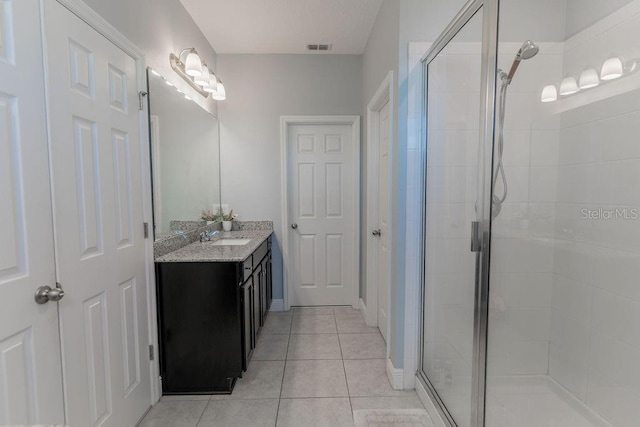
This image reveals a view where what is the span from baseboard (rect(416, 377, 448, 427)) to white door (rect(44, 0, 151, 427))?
1679 mm

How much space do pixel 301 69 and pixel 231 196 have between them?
1557 mm

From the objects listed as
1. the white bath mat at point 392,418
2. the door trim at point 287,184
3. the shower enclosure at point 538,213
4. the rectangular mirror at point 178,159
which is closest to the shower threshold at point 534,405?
the shower enclosure at point 538,213

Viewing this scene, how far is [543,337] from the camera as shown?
172 cm

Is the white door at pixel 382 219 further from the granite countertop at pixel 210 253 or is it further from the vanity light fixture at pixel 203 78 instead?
the vanity light fixture at pixel 203 78

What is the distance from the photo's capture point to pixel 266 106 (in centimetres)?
328

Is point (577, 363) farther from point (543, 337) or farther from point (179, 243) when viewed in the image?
point (179, 243)

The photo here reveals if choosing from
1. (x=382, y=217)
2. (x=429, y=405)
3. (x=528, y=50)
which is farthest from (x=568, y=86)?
(x=429, y=405)

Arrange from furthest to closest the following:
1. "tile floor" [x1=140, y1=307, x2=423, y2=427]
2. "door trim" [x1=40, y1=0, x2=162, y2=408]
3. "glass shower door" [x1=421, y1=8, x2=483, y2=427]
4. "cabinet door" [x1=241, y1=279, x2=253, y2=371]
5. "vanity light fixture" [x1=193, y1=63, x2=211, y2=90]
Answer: "vanity light fixture" [x1=193, y1=63, x2=211, y2=90], "cabinet door" [x1=241, y1=279, x2=253, y2=371], "tile floor" [x1=140, y1=307, x2=423, y2=427], "door trim" [x1=40, y1=0, x2=162, y2=408], "glass shower door" [x1=421, y1=8, x2=483, y2=427]

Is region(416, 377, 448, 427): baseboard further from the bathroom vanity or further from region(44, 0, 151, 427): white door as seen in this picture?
region(44, 0, 151, 427): white door

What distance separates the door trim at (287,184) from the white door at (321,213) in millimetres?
38

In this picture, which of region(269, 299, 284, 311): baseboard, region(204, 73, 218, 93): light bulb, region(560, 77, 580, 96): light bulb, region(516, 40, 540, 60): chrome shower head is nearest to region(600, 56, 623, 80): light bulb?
region(560, 77, 580, 96): light bulb

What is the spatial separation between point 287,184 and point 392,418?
7.61ft

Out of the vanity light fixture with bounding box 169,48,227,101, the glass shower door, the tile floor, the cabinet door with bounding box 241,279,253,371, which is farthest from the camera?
the vanity light fixture with bounding box 169,48,227,101

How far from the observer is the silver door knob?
110 centimetres
